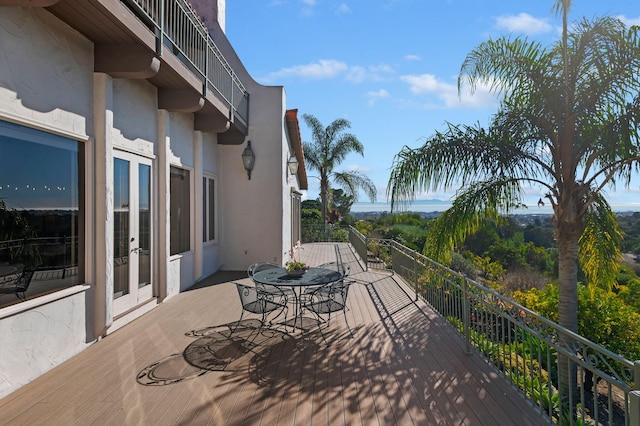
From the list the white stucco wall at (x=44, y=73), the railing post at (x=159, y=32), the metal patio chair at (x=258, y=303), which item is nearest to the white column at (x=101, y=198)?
the white stucco wall at (x=44, y=73)

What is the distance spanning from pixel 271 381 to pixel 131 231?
3274mm

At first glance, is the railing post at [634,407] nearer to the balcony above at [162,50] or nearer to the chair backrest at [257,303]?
the chair backrest at [257,303]

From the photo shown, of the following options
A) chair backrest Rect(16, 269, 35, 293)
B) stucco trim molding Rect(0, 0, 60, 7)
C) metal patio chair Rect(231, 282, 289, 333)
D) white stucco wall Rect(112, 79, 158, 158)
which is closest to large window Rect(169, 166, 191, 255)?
white stucco wall Rect(112, 79, 158, 158)

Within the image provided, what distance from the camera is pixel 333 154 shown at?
21656 mm

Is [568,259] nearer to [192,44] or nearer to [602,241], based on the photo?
[602,241]

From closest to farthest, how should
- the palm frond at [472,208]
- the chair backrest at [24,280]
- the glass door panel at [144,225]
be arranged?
the chair backrest at [24,280] < the palm frond at [472,208] < the glass door panel at [144,225]

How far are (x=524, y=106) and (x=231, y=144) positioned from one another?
6.69 meters

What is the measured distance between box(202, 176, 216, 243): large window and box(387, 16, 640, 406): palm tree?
4.85m

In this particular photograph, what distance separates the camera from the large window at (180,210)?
23.0 ft

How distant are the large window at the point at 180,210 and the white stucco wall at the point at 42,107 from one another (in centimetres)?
276

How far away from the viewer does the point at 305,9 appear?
23.8 feet

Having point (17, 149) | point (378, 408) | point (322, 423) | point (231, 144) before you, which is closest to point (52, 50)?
point (17, 149)

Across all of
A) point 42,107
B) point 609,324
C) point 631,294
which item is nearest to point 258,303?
point 42,107

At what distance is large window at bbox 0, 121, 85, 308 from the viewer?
3410 mm
